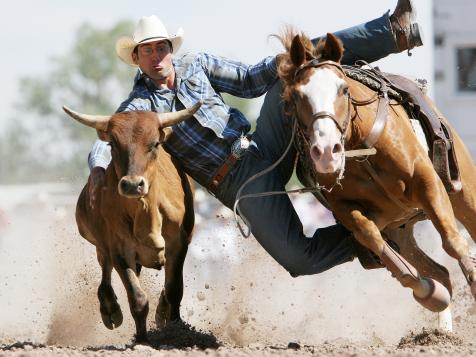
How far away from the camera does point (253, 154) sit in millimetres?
7965

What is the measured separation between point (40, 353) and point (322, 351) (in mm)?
1710

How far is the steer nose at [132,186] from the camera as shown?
285 inches

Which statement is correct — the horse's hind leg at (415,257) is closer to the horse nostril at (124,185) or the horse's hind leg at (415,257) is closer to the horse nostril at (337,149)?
the horse nostril at (337,149)

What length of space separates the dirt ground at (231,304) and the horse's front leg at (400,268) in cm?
55

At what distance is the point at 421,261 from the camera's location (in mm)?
8523

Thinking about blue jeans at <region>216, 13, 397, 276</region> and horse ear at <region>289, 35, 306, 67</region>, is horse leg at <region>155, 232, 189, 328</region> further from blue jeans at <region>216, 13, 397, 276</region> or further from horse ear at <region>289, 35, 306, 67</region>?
horse ear at <region>289, 35, 306, 67</region>

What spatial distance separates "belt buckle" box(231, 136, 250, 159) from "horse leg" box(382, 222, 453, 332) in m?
1.08

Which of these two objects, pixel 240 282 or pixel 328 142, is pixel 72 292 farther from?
pixel 328 142

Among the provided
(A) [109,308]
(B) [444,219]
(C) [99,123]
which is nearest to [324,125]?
(B) [444,219]

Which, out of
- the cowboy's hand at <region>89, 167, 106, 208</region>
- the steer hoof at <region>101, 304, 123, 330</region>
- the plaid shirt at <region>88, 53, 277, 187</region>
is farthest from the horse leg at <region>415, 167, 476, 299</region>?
the steer hoof at <region>101, 304, 123, 330</region>

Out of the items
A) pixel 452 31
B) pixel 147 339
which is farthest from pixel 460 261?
pixel 452 31

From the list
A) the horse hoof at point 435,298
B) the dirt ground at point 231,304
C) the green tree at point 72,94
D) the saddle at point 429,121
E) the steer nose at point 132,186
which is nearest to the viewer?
the horse hoof at point 435,298

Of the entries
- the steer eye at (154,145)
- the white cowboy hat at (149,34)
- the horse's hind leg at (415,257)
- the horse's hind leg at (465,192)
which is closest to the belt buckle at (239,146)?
the steer eye at (154,145)

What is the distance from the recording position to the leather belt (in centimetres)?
788
